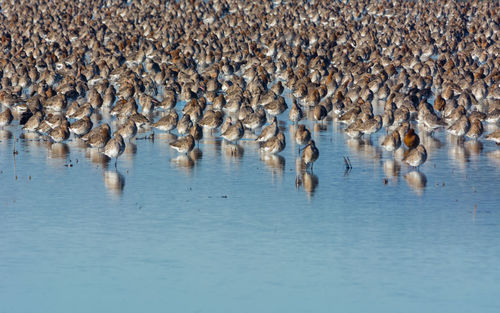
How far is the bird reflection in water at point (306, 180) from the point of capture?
24.5 meters

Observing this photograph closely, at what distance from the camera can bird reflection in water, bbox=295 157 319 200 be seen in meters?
24.5

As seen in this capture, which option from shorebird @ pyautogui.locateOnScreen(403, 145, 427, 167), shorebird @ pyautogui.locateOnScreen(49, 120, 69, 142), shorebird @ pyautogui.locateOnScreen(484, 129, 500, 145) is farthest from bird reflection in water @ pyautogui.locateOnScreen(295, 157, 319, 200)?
shorebird @ pyautogui.locateOnScreen(49, 120, 69, 142)

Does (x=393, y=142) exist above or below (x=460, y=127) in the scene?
below

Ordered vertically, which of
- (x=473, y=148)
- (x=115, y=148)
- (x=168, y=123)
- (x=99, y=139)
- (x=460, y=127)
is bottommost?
(x=473, y=148)

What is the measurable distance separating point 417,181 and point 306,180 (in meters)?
2.71

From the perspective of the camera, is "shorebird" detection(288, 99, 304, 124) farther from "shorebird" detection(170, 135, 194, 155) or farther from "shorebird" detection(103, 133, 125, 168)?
"shorebird" detection(103, 133, 125, 168)

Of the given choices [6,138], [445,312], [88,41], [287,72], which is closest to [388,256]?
[445,312]

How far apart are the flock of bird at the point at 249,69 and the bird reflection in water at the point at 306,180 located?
45cm

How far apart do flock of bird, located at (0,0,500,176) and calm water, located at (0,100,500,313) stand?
154 cm

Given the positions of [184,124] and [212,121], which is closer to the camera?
[184,124]

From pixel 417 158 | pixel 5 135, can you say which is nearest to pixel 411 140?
pixel 417 158

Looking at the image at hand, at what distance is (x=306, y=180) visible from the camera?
2575 cm

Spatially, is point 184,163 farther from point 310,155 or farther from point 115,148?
point 310,155

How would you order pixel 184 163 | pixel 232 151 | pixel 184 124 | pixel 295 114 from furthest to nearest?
pixel 295 114 < pixel 184 124 < pixel 232 151 < pixel 184 163
